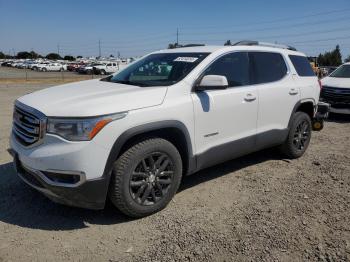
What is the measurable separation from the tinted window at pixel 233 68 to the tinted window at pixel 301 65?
4.32 feet

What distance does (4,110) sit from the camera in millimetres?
10781

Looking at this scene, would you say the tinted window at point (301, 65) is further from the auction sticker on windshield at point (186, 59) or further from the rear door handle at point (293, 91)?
the auction sticker on windshield at point (186, 59)

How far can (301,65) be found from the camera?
605 cm

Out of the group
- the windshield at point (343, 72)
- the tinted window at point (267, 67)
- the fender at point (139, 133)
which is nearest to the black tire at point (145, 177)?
the fender at point (139, 133)

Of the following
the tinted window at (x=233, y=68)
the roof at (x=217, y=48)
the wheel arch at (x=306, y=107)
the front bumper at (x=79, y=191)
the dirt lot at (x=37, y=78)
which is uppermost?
the roof at (x=217, y=48)

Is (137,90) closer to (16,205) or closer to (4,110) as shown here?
(16,205)

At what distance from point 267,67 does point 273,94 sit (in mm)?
417

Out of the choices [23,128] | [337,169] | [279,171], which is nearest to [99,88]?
[23,128]

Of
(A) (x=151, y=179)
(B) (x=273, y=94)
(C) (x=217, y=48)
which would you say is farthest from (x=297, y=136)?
(A) (x=151, y=179)

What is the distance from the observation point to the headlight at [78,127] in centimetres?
332

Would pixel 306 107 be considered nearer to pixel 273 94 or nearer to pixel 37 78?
pixel 273 94

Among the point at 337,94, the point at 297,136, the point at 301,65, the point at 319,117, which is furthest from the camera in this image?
the point at 337,94

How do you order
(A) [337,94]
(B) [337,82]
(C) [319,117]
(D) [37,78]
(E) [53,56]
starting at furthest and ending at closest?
(E) [53,56], (D) [37,78], (B) [337,82], (A) [337,94], (C) [319,117]

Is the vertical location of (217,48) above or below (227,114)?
above
